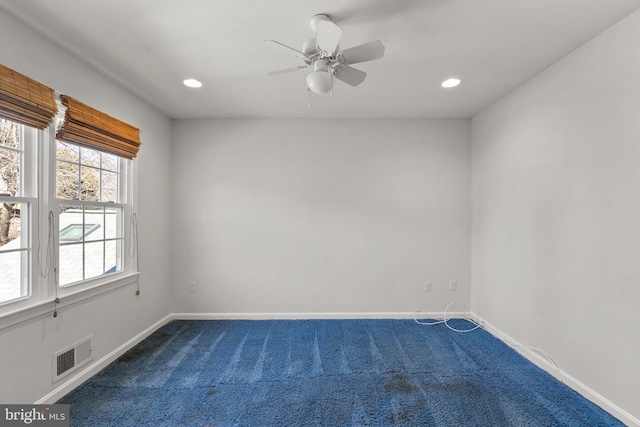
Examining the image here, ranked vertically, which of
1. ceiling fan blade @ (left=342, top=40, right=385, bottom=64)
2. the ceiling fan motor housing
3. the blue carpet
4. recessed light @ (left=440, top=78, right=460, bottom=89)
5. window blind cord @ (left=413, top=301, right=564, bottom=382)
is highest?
recessed light @ (left=440, top=78, right=460, bottom=89)

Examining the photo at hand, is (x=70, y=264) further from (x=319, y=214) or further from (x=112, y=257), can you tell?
(x=319, y=214)

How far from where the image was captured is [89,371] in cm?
220

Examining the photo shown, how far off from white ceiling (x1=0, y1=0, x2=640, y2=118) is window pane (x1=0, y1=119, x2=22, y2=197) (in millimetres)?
680

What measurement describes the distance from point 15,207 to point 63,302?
0.72m

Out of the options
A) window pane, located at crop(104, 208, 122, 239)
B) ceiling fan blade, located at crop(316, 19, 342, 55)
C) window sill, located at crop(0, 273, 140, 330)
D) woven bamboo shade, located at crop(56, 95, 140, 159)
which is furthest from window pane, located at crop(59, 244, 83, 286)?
ceiling fan blade, located at crop(316, 19, 342, 55)

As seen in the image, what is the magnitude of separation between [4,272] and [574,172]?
3.95 m

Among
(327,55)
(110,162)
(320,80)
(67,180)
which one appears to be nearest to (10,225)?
(67,180)

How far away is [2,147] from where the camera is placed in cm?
169

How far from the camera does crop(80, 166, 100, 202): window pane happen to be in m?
2.25

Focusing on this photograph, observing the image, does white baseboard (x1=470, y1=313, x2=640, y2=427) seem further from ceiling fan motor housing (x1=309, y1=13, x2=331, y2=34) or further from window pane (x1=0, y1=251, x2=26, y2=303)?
window pane (x1=0, y1=251, x2=26, y2=303)

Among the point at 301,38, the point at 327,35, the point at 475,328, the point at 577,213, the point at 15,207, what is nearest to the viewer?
the point at 327,35

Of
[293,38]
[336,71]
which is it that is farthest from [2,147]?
[336,71]

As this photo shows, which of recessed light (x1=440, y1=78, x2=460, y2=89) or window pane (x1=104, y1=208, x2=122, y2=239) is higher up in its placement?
recessed light (x1=440, y1=78, x2=460, y2=89)

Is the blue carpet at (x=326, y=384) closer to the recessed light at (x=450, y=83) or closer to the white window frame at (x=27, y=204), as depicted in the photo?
the white window frame at (x=27, y=204)
